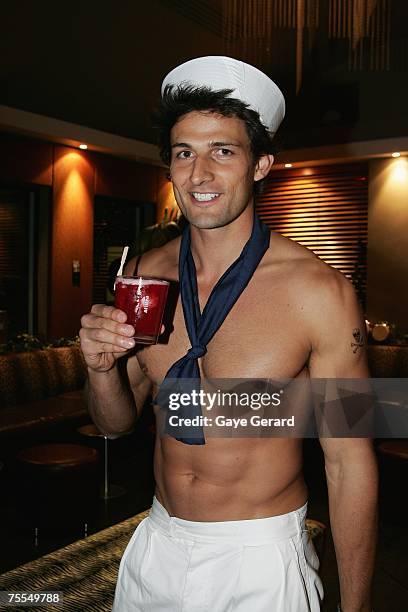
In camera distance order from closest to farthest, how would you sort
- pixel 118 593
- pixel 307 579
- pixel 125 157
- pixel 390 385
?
pixel 307 579 → pixel 118 593 → pixel 390 385 → pixel 125 157

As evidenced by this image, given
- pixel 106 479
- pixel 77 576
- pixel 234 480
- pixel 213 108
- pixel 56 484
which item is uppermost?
pixel 213 108

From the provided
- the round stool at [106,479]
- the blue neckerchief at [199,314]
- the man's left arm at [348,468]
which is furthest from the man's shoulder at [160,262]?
the round stool at [106,479]

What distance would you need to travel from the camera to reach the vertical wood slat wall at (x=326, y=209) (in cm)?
919

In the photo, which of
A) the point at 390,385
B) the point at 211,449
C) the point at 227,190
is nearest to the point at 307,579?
the point at 211,449

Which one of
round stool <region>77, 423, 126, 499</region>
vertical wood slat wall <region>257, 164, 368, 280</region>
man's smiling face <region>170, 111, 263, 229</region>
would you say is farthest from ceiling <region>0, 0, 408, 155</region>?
man's smiling face <region>170, 111, 263, 229</region>

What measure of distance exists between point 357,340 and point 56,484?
293cm

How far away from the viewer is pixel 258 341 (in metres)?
1.57

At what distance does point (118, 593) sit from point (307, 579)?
1.51ft

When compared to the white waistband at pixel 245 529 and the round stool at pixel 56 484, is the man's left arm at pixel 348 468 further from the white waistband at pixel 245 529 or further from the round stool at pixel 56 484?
the round stool at pixel 56 484

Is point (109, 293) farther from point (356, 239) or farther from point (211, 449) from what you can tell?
point (211, 449)

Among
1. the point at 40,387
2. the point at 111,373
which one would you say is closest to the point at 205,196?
the point at 111,373

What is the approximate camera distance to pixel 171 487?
1553 millimetres

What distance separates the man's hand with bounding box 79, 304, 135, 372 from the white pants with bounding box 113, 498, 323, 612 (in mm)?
453

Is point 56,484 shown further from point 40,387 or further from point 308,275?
point 308,275
